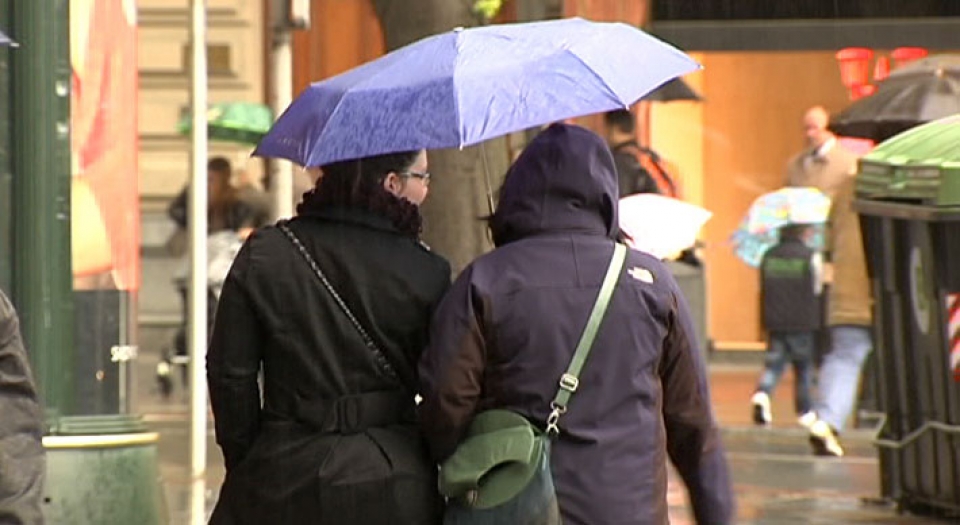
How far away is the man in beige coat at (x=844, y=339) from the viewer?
13312mm

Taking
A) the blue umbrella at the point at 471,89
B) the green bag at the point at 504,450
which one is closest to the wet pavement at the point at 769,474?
the blue umbrella at the point at 471,89

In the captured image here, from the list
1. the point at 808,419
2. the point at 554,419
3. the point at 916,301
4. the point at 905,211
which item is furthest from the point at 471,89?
the point at 808,419

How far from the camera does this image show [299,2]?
501 inches

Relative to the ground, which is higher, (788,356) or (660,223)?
(660,223)

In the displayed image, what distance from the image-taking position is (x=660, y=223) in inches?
303

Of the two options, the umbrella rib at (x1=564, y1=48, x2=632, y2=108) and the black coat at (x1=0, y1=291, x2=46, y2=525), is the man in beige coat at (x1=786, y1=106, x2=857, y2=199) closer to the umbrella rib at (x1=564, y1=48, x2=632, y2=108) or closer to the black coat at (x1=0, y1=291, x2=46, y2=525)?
the umbrella rib at (x1=564, y1=48, x2=632, y2=108)

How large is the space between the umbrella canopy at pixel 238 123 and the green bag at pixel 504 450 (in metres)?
13.0

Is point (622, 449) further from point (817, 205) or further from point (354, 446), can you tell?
point (817, 205)

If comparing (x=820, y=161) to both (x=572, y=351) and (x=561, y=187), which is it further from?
(x=572, y=351)

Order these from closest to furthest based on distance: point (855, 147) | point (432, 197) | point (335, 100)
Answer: point (335, 100)
point (432, 197)
point (855, 147)

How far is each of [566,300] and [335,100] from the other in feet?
2.86

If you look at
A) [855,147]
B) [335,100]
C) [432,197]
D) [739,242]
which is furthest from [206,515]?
[855,147]

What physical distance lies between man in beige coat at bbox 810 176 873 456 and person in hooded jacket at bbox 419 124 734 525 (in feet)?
26.8

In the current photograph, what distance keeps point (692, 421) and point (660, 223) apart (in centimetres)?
254
